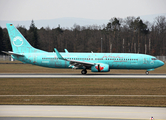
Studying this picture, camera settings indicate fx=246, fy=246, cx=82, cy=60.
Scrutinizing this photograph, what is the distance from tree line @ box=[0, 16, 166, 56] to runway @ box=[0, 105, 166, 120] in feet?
308

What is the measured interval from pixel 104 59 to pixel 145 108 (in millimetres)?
26143

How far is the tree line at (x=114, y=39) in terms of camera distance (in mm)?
112250

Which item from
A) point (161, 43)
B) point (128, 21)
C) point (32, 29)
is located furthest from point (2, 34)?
point (161, 43)

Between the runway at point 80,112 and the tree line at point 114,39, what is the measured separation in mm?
94008

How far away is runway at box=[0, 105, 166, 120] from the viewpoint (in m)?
12.8

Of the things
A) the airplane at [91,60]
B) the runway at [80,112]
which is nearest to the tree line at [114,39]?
the airplane at [91,60]

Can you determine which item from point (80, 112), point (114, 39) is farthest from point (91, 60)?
point (114, 39)

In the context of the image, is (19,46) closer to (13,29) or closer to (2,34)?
(13,29)

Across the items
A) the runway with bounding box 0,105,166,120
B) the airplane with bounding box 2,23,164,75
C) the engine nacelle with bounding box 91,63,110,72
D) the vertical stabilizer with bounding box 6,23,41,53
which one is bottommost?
the runway with bounding box 0,105,166,120

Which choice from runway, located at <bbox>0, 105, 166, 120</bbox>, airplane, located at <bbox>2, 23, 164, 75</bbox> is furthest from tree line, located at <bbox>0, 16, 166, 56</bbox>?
runway, located at <bbox>0, 105, 166, 120</bbox>

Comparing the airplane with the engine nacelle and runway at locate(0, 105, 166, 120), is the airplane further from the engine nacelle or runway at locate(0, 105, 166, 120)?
runway at locate(0, 105, 166, 120)

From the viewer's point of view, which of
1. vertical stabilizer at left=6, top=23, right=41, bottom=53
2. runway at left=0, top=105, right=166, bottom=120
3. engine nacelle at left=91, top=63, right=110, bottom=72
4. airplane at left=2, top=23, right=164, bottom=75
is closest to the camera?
runway at left=0, top=105, right=166, bottom=120

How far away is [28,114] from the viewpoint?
13188 millimetres

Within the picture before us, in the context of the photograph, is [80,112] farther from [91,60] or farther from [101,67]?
[91,60]
